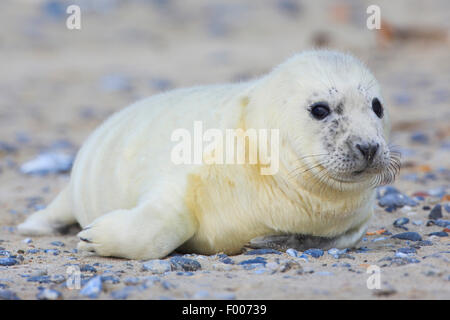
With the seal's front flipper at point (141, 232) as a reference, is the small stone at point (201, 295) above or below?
below

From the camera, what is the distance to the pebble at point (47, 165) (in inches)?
235

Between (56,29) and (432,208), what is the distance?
10.3 metres

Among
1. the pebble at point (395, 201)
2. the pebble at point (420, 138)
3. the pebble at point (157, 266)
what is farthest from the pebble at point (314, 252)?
the pebble at point (420, 138)

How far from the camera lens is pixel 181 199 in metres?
3.21

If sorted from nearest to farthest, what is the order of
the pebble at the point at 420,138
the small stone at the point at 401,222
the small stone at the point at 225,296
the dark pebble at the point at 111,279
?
the small stone at the point at 225,296 < the dark pebble at the point at 111,279 < the small stone at the point at 401,222 < the pebble at the point at 420,138

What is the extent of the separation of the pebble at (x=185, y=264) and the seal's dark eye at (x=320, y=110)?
80cm

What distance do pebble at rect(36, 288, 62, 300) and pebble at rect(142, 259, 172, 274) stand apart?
0.50 metres

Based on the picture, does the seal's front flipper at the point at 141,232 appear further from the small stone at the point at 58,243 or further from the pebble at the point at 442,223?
the pebble at the point at 442,223

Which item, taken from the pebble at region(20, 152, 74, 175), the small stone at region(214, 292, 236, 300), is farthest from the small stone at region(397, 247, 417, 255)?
the pebble at region(20, 152, 74, 175)

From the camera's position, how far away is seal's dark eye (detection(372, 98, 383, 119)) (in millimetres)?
3062

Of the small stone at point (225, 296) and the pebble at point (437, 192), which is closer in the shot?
the small stone at point (225, 296)

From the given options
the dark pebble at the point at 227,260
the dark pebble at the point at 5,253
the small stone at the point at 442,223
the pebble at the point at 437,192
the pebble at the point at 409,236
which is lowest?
the dark pebble at the point at 227,260
